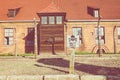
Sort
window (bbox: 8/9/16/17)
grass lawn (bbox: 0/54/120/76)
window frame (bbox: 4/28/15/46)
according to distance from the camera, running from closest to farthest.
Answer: grass lawn (bbox: 0/54/120/76) < window frame (bbox: 4/28/15/46) < window (bbox: 8/9/16/17)

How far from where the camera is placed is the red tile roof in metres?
44.4

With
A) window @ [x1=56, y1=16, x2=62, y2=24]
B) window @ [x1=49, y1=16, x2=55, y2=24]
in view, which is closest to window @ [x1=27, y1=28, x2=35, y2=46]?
window @ [x1=49, y1=16, x2=55, y2=24]

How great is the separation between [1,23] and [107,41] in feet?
51.0

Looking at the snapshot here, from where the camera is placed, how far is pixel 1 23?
44312 mm

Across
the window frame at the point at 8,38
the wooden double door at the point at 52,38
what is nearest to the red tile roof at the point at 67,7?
the window frame at the point at 8,38

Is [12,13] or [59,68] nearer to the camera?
[59,68]

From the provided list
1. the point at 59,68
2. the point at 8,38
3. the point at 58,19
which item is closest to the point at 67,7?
the point at 58,19

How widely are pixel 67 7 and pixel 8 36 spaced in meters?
9.78

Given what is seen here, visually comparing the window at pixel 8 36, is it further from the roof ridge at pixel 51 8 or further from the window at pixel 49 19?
the roof ridge at pixel 51 8

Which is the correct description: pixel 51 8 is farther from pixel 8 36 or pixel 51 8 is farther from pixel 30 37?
pixel 8 36

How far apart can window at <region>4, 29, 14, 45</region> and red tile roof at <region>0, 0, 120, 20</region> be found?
202cm

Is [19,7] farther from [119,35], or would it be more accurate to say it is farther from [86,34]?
[119,35]

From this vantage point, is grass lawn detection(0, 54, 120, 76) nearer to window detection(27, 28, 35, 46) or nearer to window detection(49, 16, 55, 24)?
window detection(49, 16, 55, 24)

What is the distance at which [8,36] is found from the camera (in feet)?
145
